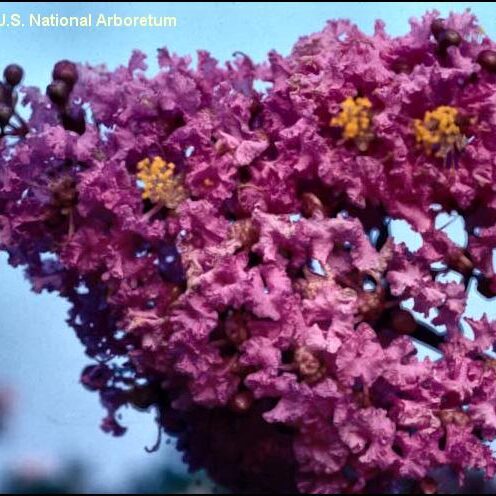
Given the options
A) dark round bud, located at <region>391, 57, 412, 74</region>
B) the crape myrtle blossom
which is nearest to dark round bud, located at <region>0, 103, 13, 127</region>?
the crape myrtle blossom

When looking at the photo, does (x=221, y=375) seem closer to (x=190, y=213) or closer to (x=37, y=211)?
(x=190, y=213)

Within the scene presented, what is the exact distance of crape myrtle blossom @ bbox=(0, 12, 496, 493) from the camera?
1.34 meters

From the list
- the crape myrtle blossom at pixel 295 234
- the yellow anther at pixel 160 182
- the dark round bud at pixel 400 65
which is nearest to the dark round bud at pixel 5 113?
the crape myrtle blossom at pixel 295 234

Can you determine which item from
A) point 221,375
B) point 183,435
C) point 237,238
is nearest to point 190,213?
point 237,238

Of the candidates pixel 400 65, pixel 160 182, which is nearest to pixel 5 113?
pixel 160 182

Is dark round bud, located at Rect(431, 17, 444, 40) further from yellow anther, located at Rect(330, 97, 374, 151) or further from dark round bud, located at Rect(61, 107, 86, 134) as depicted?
dark round bud, located at Rect(61, 107, 86, 134)

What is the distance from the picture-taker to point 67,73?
56.9 inches

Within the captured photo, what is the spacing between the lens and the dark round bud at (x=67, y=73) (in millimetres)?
1444

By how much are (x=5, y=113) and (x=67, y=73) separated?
0.08 metres

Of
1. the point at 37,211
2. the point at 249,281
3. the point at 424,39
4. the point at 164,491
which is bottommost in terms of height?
the point at 164,491

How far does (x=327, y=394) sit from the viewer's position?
4.31ft

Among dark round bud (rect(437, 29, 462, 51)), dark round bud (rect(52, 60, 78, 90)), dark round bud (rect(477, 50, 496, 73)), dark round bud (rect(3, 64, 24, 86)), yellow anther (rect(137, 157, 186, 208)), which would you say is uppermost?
dark round bud (rect(3, 64, 24, 86))

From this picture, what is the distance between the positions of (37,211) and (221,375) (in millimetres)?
261

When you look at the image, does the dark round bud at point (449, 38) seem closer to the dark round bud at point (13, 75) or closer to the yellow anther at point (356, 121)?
the yellow anther at point (356, 121)
